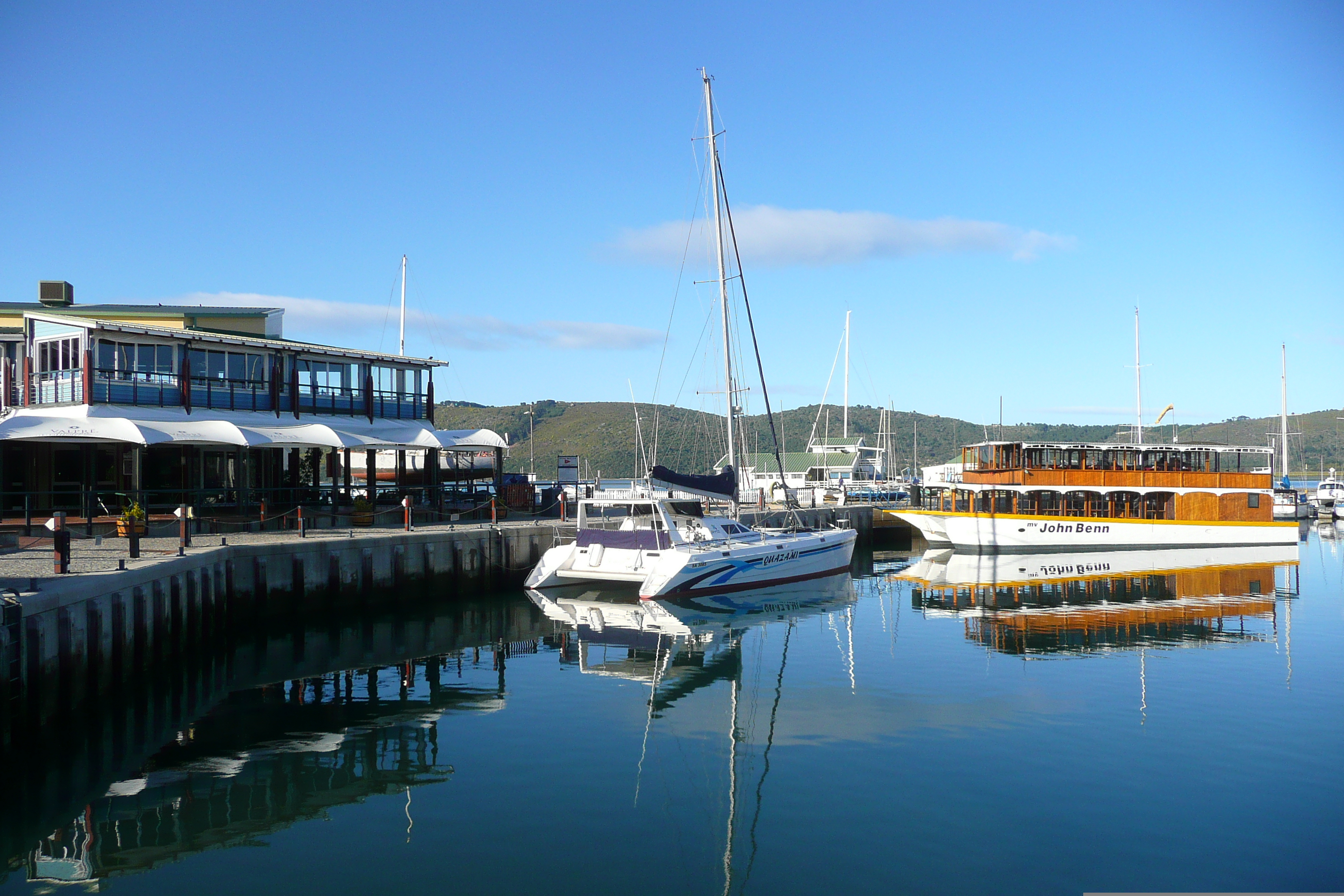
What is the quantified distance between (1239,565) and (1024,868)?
1452 inches

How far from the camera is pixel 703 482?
94.0 ft

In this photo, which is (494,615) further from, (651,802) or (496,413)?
(496,413)

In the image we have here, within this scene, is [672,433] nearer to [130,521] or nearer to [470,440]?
[470,440]

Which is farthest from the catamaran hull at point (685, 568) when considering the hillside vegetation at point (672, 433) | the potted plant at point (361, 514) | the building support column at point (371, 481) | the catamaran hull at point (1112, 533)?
the hillside vegetation at point (672, 433)

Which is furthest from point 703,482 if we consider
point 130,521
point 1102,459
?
point 1102,459

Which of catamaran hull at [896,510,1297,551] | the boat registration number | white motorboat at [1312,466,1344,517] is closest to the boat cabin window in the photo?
the boat registration number

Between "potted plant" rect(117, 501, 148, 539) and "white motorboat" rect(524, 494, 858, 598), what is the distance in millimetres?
10666

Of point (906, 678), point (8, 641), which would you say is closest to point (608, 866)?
point (8, 641)

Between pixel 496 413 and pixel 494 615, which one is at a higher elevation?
pixel 496 413

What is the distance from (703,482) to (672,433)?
347ft

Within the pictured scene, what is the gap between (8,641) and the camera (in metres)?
12.6

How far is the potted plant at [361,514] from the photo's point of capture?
30609mm

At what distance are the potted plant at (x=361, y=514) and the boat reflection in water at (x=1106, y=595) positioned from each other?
708 inches

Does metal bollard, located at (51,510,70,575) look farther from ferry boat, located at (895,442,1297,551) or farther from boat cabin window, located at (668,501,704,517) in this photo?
ferry boat, located at (895,442,1297,551)
